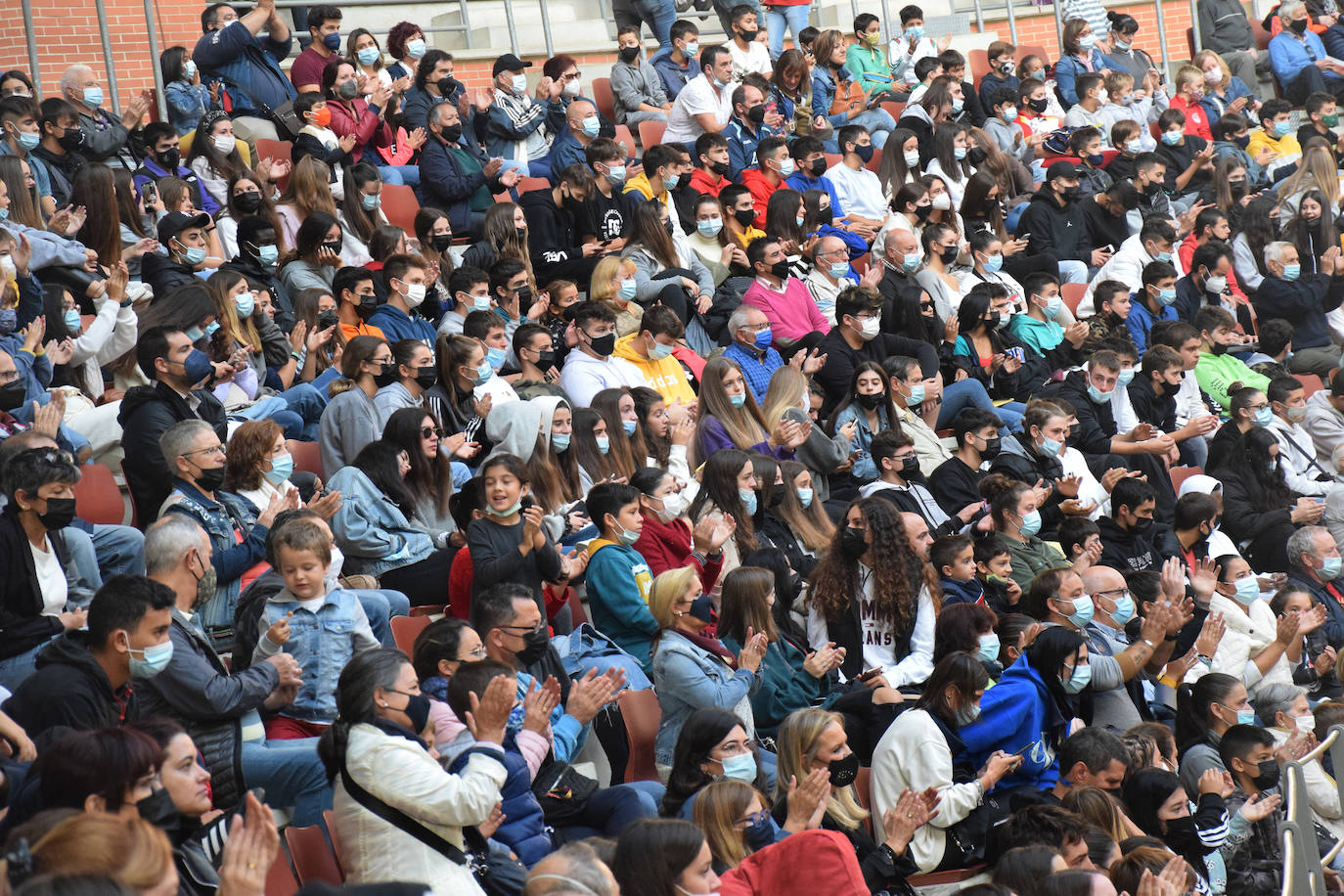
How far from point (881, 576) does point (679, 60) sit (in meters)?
7.05

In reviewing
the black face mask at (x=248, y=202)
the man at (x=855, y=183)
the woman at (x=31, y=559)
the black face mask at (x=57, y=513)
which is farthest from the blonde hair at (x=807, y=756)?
the man at (x=855, y=183)

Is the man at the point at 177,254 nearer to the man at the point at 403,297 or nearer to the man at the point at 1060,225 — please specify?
the man at the point at 403,297

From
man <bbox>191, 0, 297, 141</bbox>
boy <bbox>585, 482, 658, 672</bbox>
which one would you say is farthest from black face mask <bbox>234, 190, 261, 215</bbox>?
boy <bbox>585, 482, 658, 672</bbox>

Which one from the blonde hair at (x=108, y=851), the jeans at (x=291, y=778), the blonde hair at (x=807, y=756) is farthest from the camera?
the blonde hair at (x=807, y=756)

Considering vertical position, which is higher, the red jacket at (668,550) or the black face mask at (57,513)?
the black face mask at (57,513)

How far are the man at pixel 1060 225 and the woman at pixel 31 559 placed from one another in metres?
7.95

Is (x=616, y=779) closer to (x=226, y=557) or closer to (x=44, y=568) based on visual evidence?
(x=226, y=557)

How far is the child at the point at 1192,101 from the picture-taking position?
14344mm

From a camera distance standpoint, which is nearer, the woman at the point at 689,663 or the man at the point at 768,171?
the woman at the point at 689,663

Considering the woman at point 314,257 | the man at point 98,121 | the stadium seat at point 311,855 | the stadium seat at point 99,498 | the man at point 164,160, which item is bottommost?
the stadium seat at point 311,855

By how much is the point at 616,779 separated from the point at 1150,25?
13471mm

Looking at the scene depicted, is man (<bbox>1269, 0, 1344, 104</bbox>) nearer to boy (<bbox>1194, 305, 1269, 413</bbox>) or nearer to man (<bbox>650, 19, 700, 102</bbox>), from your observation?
boy (<bbox>1194, 305, 1269, 413</bbox>)

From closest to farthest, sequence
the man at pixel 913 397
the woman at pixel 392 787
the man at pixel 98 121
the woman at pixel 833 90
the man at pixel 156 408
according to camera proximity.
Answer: the woman at pixel 392 787 → the man at pixel 156 408 → the man at pixel 913 397 → the man at pixel 98 121 → the woman at pixel 833 90

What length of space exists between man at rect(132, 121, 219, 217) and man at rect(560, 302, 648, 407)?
7.68ft
